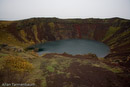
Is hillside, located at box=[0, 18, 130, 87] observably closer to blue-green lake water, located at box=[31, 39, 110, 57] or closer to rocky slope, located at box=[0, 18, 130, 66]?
rocky slope, located at box=[0, 18, 130, 66]

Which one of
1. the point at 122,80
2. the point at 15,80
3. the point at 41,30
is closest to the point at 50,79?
the point at 15,80

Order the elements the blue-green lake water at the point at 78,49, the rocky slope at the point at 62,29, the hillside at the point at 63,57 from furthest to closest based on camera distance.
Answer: the rocky slope at the point at 62,29, the blue-green lake water at the point at 78,49, the hillside at the point at 63,57

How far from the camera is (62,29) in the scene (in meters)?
110

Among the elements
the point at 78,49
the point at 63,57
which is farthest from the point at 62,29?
the point at 63,57

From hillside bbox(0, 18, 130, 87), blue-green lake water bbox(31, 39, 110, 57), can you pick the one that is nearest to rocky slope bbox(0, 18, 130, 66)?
hillside bbox(0, 18, 130, 87)

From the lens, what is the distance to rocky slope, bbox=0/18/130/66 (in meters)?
80.3

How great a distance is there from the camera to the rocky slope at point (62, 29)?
80.3m

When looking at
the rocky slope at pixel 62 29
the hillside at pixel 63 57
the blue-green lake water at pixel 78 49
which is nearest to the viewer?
the hillside at pixel 63 57

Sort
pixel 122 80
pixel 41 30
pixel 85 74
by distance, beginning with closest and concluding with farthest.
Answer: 1. pixel 122 80
2. pixel 85 74
3. pixel 41 30

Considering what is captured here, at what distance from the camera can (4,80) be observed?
13.3 metres

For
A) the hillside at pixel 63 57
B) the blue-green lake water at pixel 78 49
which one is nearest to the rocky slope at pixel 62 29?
the hillside at pixel 63 57

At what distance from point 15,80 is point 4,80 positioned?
1374 mm

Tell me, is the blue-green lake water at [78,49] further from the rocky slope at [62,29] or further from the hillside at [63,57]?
the rocky slope at [62,29]

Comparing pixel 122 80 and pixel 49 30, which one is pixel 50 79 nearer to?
pixel 122 80
